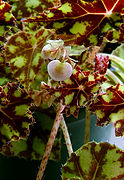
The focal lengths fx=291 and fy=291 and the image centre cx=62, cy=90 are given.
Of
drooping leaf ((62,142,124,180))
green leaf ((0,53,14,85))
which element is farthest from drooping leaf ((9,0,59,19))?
drooping leaf ((62,142,124,180))

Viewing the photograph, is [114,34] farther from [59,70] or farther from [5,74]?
[5,74]

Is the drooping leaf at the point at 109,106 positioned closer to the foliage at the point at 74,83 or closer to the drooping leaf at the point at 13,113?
the foliage at the point at 74,83

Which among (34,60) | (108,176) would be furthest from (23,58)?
(108,176)

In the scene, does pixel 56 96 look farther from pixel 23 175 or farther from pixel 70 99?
pixel 23 175

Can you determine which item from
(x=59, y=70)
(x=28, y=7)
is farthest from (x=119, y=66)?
(x=59, y=70)

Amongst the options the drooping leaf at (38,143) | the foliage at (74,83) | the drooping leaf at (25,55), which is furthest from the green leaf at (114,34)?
the drooping leaf at (38,143)

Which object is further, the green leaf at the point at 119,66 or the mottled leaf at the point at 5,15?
the green leaf at the point at 119,66
